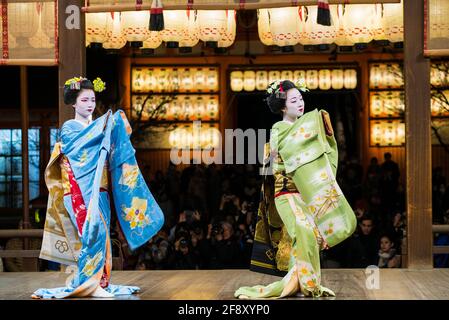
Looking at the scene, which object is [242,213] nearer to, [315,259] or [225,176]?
[225,176]

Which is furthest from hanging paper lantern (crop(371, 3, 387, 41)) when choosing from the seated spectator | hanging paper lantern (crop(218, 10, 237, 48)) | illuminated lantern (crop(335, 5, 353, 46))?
the seated spectator

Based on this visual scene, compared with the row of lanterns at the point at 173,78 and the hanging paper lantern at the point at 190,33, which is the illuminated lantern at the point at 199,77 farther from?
the hanging paper lantern at the point at 190,33

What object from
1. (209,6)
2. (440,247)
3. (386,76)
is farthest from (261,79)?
(440,247)

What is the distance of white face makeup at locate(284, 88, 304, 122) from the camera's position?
793 centimetres

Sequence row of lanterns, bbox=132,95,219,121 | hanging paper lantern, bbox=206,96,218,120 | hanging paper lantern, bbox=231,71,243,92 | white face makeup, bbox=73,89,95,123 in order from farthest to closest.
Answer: hanging paper lantern, bbox=206,96,218,120 < row of lanterns, bbox=132,95,219,121 < hanging paper lantern, bbox=231,71,243,92 < white face makeup, bbox=73,89,95,123

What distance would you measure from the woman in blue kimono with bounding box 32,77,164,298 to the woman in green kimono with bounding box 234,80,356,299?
107 centimetres

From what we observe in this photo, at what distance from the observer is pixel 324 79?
15414 mm

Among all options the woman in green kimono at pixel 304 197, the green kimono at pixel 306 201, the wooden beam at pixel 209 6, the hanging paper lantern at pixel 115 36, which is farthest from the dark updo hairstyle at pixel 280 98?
the hanging paper lantern at pixel 115 36

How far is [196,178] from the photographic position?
1428cm

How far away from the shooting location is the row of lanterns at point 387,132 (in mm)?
15844

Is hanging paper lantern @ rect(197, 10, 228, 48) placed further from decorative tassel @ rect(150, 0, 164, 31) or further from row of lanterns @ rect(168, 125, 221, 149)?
row of lanterns @ rect(168, 125, 221, 149)

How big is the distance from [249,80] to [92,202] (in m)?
8.08

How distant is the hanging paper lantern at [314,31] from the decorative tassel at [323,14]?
1.57m

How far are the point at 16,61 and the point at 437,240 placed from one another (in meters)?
4.73
